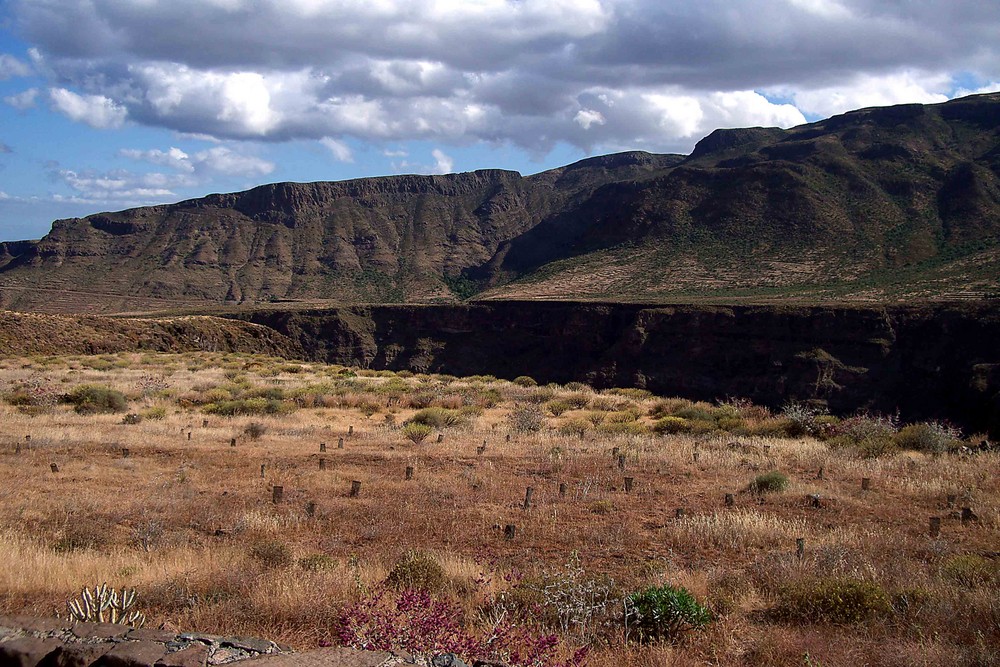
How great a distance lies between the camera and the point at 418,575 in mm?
6758

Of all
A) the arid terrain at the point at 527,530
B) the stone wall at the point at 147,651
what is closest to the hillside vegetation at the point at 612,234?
the arid terrain at the point at 527,530

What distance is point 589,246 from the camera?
96.0 meters

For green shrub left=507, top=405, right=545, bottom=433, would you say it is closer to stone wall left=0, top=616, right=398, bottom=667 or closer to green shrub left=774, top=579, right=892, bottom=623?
green shrub left=774, top=579, right=892, bottom=623

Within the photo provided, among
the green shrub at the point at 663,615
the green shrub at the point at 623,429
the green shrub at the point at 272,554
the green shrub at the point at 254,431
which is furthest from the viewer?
the green shrub at the point at 623,429

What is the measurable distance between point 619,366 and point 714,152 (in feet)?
263

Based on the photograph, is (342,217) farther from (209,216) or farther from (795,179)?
(795,179)

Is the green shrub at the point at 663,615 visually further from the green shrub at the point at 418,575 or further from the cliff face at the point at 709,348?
the cliff face at the point at 709,348

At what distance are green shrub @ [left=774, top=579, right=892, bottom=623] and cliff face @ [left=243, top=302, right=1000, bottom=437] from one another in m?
32.3

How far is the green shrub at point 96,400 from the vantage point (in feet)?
65.5

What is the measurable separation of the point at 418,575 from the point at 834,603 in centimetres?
380

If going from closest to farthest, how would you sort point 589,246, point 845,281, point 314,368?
point 314,368 → point 845,281 → point 589,246

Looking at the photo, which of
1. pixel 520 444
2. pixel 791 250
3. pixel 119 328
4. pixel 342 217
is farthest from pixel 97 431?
pixel 342 217

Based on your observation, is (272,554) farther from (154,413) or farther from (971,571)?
(154,413)

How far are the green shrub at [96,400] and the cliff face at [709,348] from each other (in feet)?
118
